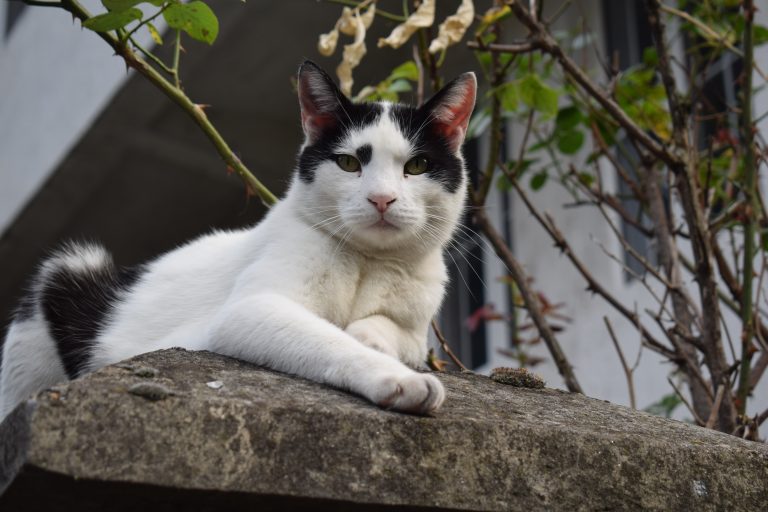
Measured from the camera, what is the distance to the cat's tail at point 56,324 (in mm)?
2562

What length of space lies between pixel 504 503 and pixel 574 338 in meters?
4.37

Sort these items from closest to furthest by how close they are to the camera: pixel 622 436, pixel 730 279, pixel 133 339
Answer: pixel 622 436, pixel 133 339, pixel 730 279

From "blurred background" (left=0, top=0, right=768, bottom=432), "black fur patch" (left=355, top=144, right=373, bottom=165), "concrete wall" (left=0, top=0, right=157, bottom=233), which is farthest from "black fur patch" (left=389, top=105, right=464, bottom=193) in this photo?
"concrete wall" (left=0, top=0, right=157, bottom=233)

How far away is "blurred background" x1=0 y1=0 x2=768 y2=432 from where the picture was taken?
17.9 ft

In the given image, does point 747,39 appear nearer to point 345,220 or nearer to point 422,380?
point 345,220

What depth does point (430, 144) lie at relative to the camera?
2.50m

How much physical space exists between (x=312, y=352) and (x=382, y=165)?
68 cm

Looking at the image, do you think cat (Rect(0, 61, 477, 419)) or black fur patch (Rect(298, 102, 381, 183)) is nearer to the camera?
cat (Rect(0, 61, 477, 419))

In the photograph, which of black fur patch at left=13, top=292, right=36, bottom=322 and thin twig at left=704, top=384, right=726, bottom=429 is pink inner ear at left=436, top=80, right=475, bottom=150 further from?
black fur patch at left=13, top=292, right=36, bottom=322

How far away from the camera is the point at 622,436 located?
164cm

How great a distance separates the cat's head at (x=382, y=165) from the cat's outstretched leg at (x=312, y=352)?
0.33 meters

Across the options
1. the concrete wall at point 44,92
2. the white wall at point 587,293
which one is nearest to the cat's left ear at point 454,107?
the white wall at point 587,293

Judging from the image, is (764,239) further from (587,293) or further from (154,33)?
(587,293)

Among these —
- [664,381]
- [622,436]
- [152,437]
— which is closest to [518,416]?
[622,436]
